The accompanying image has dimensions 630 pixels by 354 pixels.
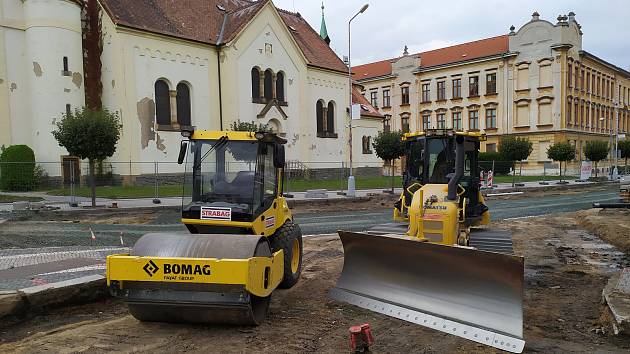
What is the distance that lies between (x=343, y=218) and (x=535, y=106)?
145ft

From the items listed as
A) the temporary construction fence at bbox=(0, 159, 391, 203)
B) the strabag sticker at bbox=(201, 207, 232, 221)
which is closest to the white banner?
the temporary construction fence at bbox=(0, 159, 391, 203)

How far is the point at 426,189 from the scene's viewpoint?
8023 mm

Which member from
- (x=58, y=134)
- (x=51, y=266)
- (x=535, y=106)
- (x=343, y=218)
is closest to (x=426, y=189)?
(x=51, y=266)

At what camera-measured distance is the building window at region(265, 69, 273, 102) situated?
3635cm

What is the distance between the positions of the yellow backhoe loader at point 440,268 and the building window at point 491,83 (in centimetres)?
5310

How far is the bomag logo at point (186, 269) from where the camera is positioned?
17.6 feet

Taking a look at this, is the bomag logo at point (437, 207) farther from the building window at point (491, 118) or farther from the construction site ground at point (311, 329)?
the building window at point (491, 118)

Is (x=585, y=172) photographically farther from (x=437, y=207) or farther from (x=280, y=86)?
(x=437, y=207)

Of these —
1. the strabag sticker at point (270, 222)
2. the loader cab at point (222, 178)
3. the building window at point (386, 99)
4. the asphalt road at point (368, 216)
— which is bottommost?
the asphalt road at point (368, 216)

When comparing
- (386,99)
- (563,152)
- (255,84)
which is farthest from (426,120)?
(255,84)

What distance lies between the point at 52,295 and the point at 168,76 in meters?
26.1

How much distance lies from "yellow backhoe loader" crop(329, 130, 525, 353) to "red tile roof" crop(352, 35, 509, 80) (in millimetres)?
53899

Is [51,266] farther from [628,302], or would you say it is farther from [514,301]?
[628,302]

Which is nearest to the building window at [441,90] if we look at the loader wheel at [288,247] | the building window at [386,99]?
the building window at [386,99]
